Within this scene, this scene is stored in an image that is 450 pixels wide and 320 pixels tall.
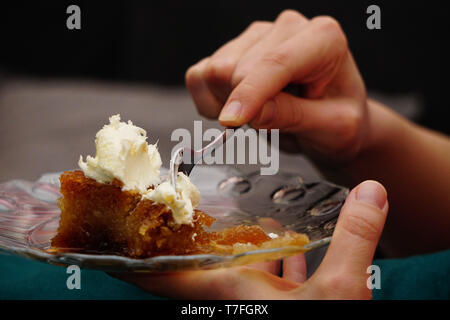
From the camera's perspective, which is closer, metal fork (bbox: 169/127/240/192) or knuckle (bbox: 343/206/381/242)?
knuckle (bbox: 343/206/381/242)

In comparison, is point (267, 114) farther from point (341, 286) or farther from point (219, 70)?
point (341, 286)

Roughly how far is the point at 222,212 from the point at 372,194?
1.02 ft

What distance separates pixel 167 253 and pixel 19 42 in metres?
2.33

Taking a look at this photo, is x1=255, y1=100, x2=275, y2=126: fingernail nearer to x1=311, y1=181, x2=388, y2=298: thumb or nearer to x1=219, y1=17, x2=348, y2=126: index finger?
x1=219, y1=17, x2=348, y2=126: index finger

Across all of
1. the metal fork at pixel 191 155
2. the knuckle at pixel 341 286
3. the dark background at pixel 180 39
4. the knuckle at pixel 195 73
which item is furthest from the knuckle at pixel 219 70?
the dark background at pixel 180 39

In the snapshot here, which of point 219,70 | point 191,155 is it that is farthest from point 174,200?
point 219,70

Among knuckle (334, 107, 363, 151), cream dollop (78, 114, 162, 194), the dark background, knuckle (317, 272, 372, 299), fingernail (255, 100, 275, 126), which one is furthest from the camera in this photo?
the dark background

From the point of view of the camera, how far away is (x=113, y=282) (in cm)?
72

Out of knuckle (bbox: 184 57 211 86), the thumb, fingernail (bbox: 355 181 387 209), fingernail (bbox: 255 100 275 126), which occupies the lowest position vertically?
the thumb

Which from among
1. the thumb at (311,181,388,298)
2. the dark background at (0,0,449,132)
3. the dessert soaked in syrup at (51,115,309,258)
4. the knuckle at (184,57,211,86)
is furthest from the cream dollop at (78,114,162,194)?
the dark background at (0,0,449,132)

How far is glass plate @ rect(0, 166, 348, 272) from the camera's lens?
22.0 inches

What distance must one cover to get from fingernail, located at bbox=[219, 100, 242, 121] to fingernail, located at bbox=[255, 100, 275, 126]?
107mm

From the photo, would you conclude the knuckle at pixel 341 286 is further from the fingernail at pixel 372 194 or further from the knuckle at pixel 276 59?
the knuckle at pixel 276 59

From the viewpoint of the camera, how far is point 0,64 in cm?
259
